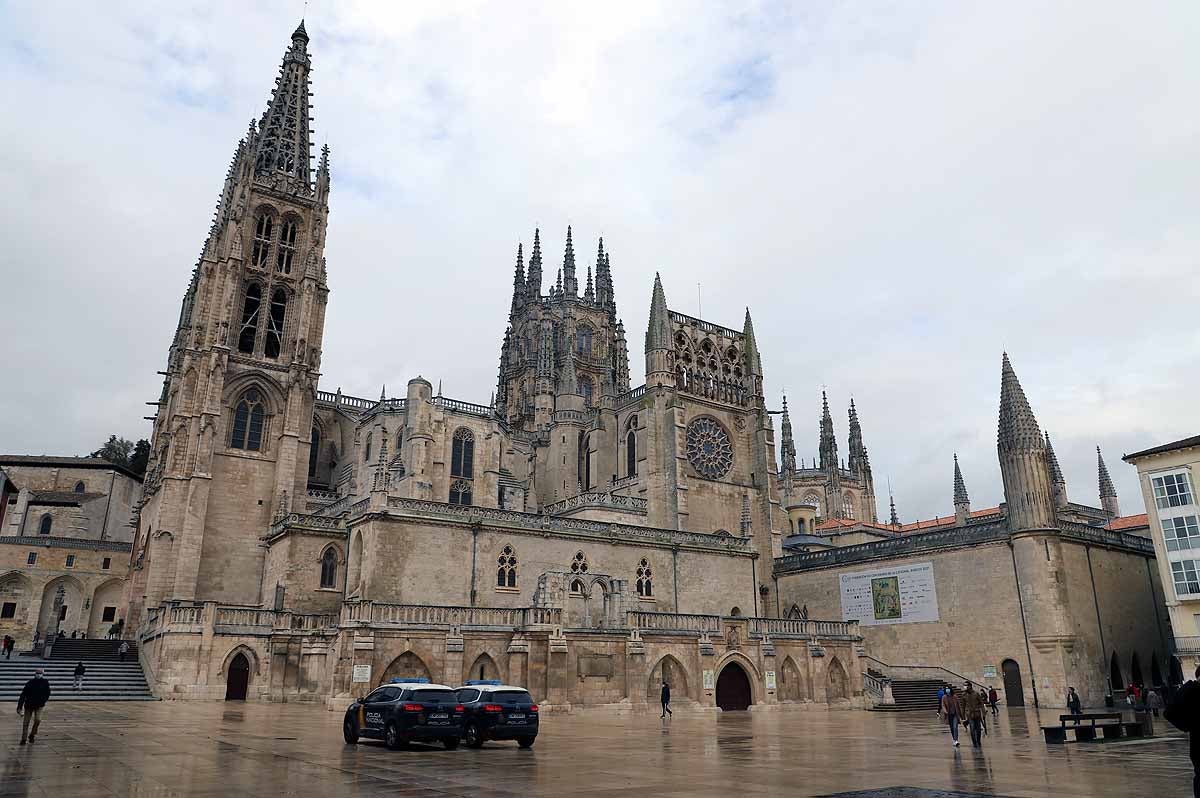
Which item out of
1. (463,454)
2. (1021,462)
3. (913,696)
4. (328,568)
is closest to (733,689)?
(913,696)

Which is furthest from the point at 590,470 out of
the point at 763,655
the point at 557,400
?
the point at 763,655

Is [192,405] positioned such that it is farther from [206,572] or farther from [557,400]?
[557,400]

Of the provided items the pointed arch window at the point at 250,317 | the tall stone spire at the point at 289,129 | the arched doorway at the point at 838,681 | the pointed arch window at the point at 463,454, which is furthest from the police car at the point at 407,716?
the tall stone spire at the point at 289,129

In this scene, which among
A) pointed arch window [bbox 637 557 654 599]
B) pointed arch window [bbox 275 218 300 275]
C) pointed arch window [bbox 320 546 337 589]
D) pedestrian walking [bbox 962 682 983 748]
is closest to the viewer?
pedestrian walking [bbox 962 682 983 748]

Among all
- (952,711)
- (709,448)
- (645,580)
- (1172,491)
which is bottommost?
(952,711)

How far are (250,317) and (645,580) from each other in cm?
2936

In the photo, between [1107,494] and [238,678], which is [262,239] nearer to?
[238,678]

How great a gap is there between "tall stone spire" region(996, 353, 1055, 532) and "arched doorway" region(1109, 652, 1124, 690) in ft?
24.2

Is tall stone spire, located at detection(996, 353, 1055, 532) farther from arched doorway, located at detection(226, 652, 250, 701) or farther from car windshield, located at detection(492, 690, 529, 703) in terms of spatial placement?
arched doorway, located at detection(226, 652, 250, 701)

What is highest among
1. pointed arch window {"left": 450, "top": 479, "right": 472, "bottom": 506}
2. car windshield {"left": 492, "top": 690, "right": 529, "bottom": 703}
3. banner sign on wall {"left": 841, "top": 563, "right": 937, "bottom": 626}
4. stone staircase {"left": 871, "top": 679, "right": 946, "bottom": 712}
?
pointed arch window {"left": 450, "top": 479, "right": 472, "bottom": 506}

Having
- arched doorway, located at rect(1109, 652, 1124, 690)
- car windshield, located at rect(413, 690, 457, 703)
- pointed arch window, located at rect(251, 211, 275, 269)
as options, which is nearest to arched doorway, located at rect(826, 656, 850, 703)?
arched doorway, located at rect(1109, 652, 1124, 690)

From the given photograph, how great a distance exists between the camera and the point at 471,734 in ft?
55.0

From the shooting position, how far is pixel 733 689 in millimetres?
33750

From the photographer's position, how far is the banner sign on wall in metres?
39.5
